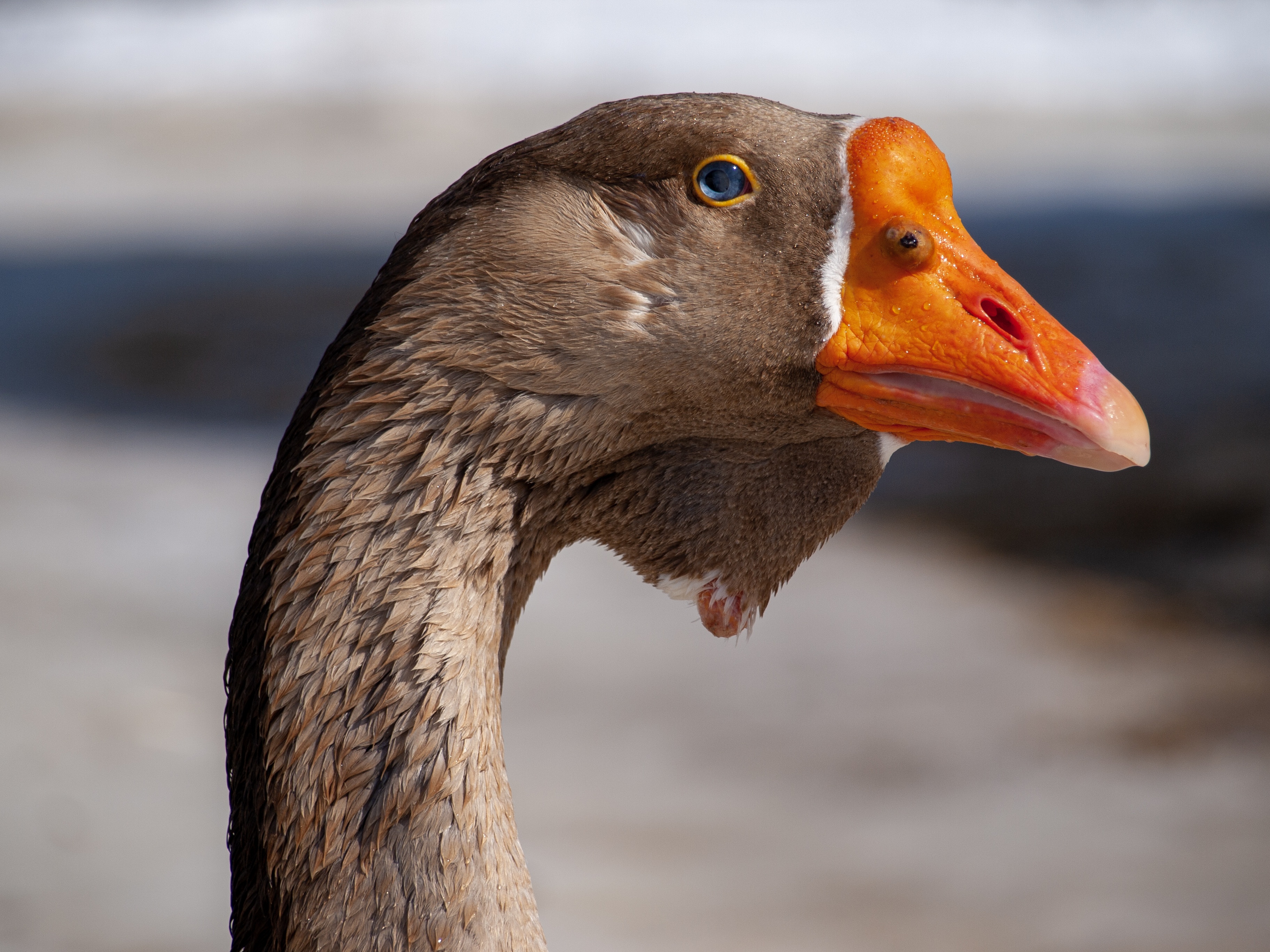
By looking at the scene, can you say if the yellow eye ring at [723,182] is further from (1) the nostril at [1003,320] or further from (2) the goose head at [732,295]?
(1) the nostril at [1003,320]

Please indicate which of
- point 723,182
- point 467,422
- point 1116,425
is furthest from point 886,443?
point 467,422

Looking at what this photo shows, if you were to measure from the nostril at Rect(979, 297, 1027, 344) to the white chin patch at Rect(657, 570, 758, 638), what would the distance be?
62cm

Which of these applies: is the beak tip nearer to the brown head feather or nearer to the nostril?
the nostril

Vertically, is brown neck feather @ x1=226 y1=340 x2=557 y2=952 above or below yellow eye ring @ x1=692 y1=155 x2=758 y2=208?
below

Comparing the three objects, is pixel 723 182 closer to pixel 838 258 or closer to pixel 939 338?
pixel 838 258

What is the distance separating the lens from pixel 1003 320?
1847 millimetres

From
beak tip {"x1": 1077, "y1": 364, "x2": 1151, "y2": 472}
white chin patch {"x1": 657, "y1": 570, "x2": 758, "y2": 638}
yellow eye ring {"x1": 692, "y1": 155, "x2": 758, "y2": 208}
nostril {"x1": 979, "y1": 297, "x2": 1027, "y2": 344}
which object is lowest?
white chin patch {"x1": 657, "y1": 570, "x2": 758, "y2": 638}

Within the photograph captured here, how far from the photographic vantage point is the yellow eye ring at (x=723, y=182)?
184cm

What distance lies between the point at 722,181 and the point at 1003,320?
476 mm

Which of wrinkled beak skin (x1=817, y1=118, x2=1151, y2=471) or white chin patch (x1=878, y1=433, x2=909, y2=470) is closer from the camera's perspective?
wrinkled beak skin (x1=817, y1=118, x2=1151, y2=471)

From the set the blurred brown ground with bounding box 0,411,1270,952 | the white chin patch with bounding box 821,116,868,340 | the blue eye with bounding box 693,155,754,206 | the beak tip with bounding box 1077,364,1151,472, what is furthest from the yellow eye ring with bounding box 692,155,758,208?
the blurred brown ground with bounding box 0,411,1270,952

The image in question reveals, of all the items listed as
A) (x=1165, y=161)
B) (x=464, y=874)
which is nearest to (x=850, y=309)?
(x=464, y=874)

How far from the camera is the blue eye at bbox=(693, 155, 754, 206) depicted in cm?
184

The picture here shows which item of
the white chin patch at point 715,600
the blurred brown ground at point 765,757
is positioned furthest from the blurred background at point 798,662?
the white chin patch at point 715,600
